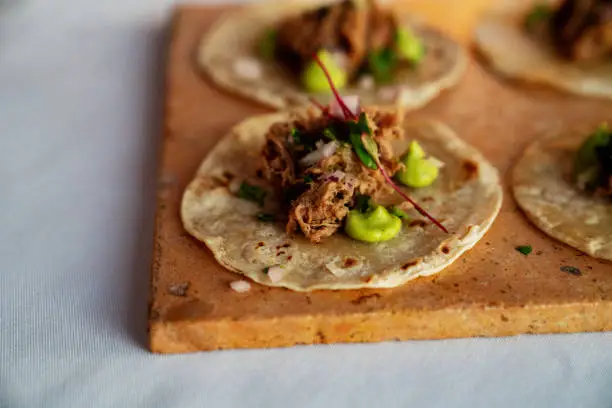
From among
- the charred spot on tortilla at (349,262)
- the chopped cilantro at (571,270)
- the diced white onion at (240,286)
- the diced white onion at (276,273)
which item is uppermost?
the chopped cilantro at (571,270)

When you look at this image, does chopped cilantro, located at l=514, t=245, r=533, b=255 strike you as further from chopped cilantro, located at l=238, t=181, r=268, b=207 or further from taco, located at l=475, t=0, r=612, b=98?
taco, located at l=475, t=0, r=612, b=98

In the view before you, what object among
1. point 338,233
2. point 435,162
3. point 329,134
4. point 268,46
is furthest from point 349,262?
point 268,46

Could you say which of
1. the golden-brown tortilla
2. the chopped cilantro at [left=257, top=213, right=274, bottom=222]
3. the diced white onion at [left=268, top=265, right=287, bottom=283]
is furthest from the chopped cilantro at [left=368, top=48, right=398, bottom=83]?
the diced white onion at [left=268, top=265, right=287, bottom=283]

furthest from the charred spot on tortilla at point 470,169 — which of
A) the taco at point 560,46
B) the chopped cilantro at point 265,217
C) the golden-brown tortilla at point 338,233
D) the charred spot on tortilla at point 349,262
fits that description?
the taco at point 560,46

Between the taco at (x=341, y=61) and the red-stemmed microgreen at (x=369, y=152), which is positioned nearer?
the red-stemmed microgreen at (x=369, y=152)

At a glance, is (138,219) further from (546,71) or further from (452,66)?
(546,71)

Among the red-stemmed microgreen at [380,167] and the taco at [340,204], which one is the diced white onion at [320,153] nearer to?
the taco at [340,204]

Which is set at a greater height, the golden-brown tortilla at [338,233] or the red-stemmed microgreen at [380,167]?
the red-stemmed microgreen at [380,167]

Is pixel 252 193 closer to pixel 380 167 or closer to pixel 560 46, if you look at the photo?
pixel 380 167
